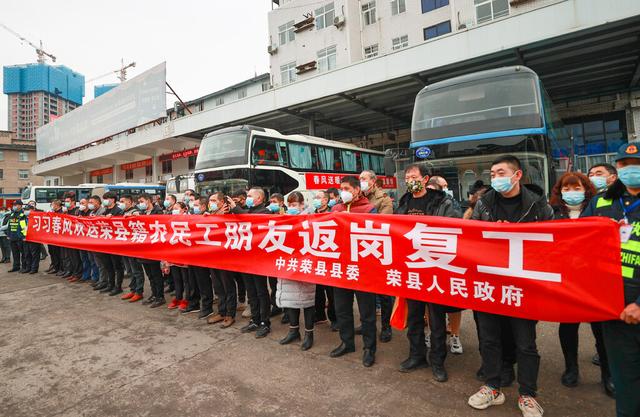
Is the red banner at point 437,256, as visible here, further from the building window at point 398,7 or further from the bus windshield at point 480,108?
the building window at point 398,7

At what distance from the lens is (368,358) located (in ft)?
9.99

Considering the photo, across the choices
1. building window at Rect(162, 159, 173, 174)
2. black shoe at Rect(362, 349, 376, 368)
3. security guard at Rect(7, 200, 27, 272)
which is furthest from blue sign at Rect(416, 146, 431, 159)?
building window at Rect(162, 159, 173, 174)

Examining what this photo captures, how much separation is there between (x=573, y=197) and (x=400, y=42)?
751 inches

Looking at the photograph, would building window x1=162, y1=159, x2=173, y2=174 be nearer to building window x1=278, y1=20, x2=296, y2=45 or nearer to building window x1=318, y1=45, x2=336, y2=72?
building window x1=278, y1=20, x2=296, y2=45

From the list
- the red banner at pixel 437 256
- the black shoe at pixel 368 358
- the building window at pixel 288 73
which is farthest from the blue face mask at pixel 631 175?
the building window at pixel 288 73

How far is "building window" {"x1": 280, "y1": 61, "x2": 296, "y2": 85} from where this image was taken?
23.6 metres

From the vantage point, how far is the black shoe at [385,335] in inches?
141

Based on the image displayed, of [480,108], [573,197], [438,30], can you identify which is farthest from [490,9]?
[573,197]

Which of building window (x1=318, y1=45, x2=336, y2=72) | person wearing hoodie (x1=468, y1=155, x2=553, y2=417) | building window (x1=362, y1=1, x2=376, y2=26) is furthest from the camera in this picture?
building window (x1=318, y1=45, x2=336, y2=72)

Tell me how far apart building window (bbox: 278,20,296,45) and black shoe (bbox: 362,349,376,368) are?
24.2 meters

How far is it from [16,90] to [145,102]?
77.4 m

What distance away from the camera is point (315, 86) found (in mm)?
14891

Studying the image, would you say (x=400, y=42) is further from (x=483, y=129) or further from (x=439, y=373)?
(x=439, y=373)

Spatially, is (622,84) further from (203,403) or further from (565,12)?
(203,403)
